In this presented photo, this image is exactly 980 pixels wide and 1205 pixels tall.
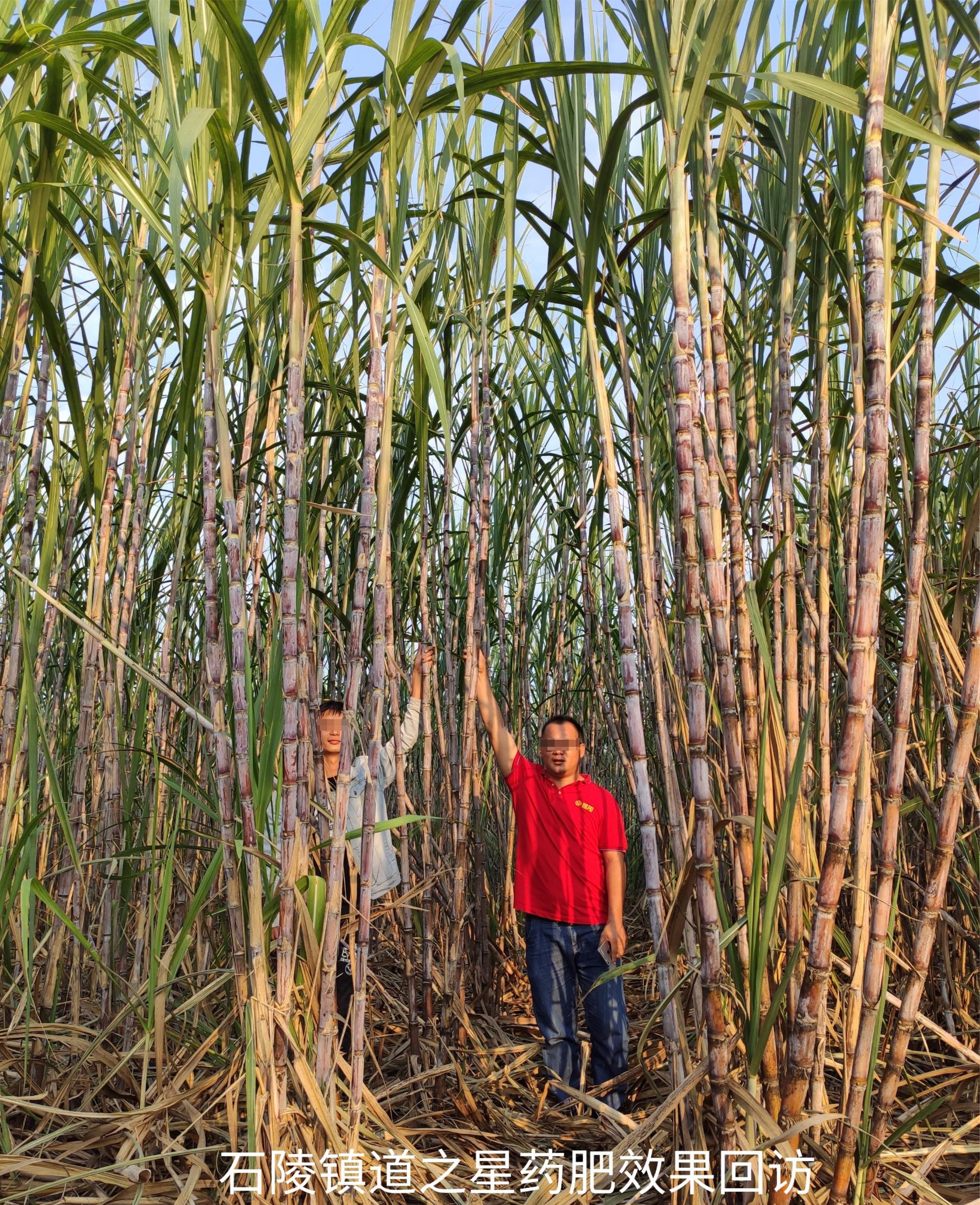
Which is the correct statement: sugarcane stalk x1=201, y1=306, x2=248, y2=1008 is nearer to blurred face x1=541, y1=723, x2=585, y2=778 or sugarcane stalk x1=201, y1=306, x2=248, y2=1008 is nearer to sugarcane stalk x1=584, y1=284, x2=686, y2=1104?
sugarcane stalk x1=584, y1=284, x2=686, y2=1104

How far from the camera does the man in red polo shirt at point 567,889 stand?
2117 mm

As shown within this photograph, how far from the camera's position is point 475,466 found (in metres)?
2.00

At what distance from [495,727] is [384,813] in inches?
15.7

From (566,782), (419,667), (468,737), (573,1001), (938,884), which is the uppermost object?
(419,667)

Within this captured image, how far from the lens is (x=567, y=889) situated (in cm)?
222

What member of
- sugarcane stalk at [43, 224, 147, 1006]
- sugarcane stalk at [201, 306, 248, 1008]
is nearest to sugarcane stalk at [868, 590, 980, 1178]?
sugarcane stalk at [201, 306, 248, 1008]

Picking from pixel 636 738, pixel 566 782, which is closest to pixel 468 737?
pixel 566 782

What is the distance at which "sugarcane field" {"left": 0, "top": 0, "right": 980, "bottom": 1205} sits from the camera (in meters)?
1.24

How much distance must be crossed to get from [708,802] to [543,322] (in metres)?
1.21

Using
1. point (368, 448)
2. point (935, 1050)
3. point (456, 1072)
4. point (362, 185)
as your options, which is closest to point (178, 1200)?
point (456, 1072)

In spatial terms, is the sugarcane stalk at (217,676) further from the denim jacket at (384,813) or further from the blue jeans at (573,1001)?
the blue jeans at (573,1001)

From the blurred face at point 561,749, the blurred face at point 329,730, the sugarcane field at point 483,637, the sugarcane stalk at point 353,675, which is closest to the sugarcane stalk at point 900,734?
the sugarcane field at point 483,637

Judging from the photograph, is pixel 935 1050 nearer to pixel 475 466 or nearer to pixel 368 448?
pixel 475 466

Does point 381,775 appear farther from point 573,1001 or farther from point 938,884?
point 938,884
